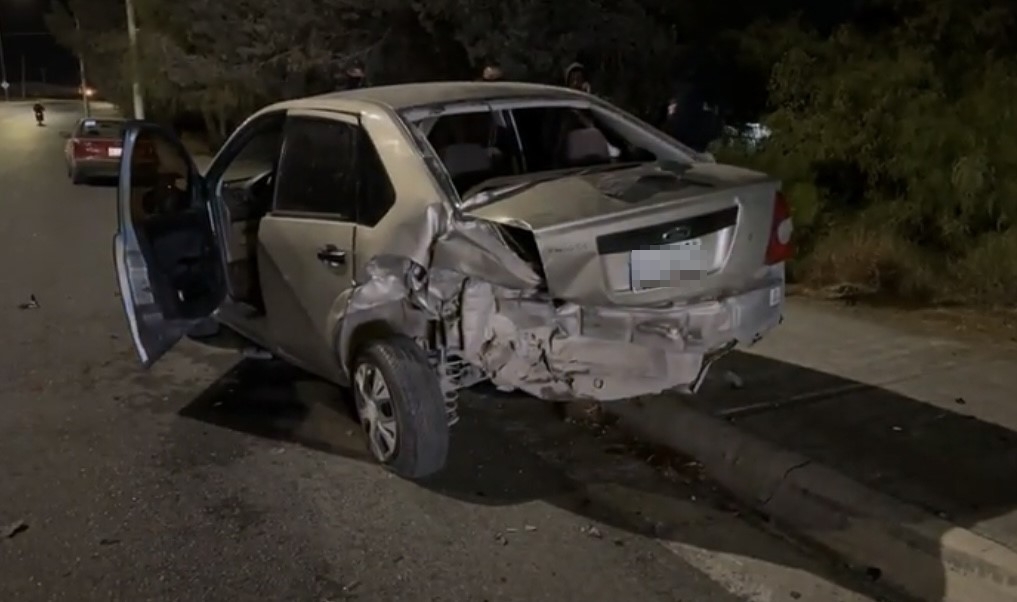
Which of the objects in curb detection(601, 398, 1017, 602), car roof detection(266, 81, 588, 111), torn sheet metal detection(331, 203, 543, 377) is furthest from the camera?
car roof detection(266, 81, 588, 111)

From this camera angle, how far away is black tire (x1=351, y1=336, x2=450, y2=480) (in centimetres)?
484

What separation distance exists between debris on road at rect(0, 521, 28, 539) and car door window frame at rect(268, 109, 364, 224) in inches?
76.3

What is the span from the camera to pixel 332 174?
5.38 m

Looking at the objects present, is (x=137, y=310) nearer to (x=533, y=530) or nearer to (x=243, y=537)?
(x=243, y=537)

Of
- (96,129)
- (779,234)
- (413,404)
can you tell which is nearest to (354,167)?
(413,404)

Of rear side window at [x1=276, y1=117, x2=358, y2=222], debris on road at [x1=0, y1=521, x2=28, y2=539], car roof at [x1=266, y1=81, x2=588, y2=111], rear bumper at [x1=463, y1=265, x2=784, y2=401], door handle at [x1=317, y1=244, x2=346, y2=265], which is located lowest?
debris on road at [x1=0, y1=521, x2=28, y2=539]

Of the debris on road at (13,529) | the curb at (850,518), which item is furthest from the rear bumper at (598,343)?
the debris on road at (13,529)

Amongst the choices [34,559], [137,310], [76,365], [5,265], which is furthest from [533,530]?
[5,265]

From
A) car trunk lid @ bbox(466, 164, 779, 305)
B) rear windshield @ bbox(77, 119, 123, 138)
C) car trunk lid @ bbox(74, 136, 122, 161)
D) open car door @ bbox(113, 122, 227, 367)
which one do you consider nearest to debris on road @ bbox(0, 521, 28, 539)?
open car door @ bbox(113, 122, 227, 367)

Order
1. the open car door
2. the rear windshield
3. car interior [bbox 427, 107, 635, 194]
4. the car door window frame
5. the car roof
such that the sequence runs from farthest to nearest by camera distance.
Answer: the rear windshield < the open car door < car interior [bbox 427, 107, 635, 194] < the car roof < the car door window frame

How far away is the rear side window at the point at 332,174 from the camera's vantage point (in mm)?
5055

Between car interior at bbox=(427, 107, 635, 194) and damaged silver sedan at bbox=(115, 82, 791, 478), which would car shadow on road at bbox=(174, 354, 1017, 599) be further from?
car interior at bbox=(427, 107, 635, 194)

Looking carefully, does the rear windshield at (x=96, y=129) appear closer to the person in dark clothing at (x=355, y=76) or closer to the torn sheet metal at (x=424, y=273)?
the person in dark clothing at (x=355, y=76)

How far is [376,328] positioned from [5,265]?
778 cm
